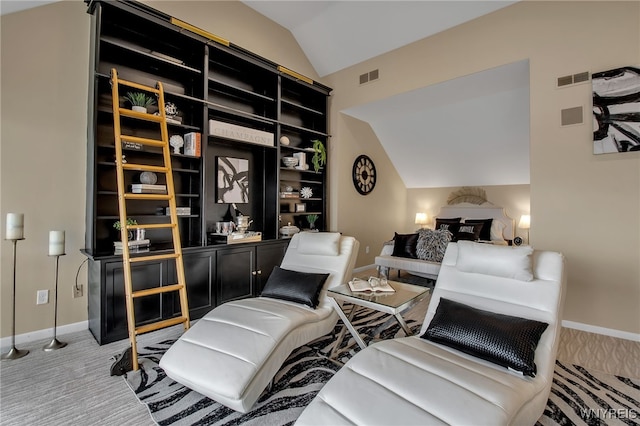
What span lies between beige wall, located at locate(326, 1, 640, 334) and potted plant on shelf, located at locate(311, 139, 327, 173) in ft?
6.55

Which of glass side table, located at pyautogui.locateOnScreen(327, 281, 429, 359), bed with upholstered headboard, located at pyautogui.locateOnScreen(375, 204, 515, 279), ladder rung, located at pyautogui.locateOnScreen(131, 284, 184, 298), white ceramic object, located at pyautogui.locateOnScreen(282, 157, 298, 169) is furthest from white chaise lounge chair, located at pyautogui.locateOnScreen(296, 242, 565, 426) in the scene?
white ceramic object, located at pyautogui.locateOnScreen(282, 157, 298, 169)

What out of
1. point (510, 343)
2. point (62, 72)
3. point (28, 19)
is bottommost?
point (510, 343)

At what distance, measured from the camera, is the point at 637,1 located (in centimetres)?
264

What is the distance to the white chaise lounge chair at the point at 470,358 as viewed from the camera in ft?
4.10

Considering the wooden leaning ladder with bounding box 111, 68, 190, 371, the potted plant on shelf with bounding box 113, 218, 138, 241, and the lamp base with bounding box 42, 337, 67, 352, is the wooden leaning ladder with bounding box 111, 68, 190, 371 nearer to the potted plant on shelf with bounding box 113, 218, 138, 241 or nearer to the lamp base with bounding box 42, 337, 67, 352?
the potted plant on shelf with bounding box 113, 218, 138, 241

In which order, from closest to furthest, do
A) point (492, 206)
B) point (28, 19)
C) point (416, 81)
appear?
point (28, 19)
point (416, 81)
point (492, 206)

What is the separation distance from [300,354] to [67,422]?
1.43 metres

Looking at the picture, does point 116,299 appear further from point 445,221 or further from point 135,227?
point 445,221

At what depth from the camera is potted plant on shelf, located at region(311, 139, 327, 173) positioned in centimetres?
457

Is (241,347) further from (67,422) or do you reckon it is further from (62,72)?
(62,72)

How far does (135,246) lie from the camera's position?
2.77 meters

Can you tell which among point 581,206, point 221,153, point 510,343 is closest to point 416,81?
point 581,206

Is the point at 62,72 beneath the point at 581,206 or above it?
above

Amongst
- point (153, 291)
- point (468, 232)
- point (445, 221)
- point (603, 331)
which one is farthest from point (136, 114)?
point (445, 221)
